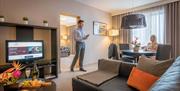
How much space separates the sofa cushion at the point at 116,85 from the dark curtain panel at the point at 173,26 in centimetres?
324

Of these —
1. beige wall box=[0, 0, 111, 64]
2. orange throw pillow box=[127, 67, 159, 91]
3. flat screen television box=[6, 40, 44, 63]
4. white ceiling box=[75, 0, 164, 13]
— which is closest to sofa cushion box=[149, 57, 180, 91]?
orange throw pillow box=[127, 67, 159, 91]

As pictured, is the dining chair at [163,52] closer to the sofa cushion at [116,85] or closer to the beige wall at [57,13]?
the sofa cushion at [116,85]

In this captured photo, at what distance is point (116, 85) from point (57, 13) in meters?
3.27

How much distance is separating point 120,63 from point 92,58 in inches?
132

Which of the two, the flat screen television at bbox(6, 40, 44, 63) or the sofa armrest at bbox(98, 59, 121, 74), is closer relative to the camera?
the sofa armrest at bbox(98, 59, 121, 74)

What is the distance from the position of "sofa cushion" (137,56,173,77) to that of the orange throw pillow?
0.06m

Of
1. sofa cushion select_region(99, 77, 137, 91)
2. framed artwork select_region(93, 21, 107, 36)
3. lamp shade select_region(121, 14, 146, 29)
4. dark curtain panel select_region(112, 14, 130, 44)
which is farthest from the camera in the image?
dark curtain panel select_region(112, 14, 130, 44)

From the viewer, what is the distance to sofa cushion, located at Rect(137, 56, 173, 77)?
170cm

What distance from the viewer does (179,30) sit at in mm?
4574

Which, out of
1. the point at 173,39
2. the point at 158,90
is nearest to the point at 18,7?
the point at 158,90

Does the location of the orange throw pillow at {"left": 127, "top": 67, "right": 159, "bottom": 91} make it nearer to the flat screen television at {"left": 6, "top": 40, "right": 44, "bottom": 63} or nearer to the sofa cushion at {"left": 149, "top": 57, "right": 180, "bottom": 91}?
the sofa cushion at {"left": 149, "top": 57, "right": 180, "bottom": 91}

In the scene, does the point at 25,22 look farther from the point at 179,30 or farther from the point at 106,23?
the point at 179,30

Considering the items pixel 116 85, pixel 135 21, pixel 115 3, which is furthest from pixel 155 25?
pixel 116 85

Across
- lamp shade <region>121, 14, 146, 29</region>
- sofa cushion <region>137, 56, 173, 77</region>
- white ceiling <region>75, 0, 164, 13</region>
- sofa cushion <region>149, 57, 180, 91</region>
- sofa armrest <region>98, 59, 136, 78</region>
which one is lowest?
sofa armrest <region>98, 59, 136, 78</region>
